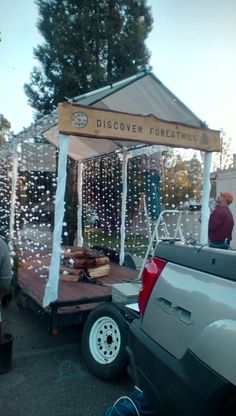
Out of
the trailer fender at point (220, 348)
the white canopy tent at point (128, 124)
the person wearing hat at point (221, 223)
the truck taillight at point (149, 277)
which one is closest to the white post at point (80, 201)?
the white canopy tent at point (128, 124)

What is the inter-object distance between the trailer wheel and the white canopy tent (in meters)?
0.57

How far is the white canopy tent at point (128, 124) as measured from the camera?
4320mm

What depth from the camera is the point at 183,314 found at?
6.15 feet

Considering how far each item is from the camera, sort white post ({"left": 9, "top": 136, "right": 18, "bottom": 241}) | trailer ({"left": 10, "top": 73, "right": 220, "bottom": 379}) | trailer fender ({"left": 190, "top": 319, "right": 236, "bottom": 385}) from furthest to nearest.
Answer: white post ({"left": 9, "top": 136, "right": 18, "bottom": 241}) → trailer ({"left": 10, "top": 73, "right": 220, "bottom": 379}) → trailer fender ({"left": 190, "top": 319, "right": 236, "bottom": 385})

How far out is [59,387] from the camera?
11.6ft

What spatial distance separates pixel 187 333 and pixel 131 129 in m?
3.40

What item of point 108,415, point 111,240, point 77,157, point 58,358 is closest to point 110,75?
point 77,157

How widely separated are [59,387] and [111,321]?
77cm

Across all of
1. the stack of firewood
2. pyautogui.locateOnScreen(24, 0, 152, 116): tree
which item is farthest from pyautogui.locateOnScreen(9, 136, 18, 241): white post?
pyautogui.locateOnScreen(24, 0, 152, 116): tree

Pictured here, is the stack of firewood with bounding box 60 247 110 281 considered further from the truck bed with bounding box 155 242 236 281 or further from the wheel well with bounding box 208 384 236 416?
the wheel well with bounding box 208 384 236 416

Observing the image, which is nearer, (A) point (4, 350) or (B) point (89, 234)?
(A) point (4, 350)

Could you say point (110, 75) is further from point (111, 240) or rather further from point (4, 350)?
point (4, 350)

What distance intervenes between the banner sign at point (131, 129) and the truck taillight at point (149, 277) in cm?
243

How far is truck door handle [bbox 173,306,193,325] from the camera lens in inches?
71.7
